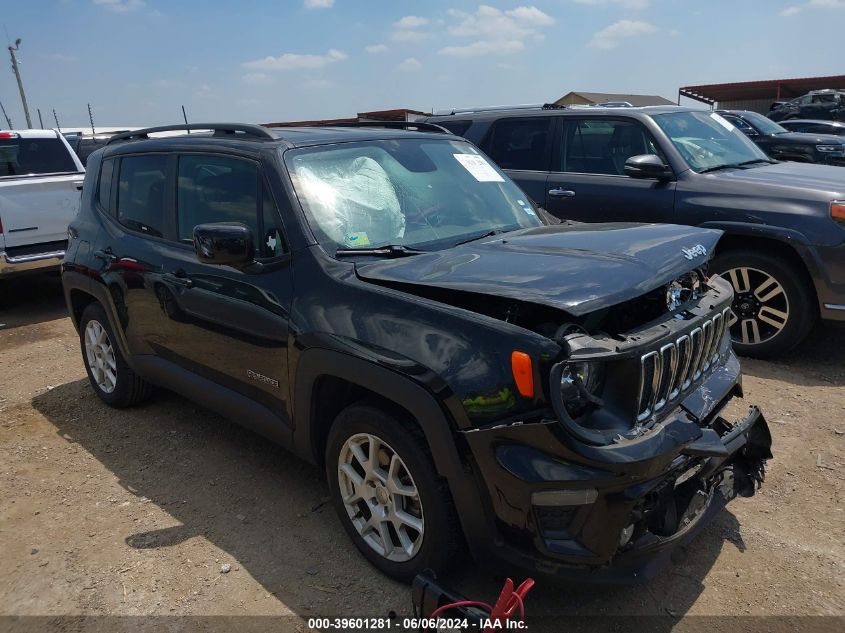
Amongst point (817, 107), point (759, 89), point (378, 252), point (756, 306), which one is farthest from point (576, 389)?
point (759, 89)

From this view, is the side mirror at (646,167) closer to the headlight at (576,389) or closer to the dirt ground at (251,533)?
the dirt ground at (251,533)

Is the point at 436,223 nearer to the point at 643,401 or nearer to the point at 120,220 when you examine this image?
the point at 643,401

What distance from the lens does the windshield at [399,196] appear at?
3.21 m

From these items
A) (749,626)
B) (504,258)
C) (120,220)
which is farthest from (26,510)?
(749,626)

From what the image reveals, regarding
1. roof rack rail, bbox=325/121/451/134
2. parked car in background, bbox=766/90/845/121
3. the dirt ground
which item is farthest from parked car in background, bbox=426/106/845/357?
parked car in background, bbox=766/90/845/121

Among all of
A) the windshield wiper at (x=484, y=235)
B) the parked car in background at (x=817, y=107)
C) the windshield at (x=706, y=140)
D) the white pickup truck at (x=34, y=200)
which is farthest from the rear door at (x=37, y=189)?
the parked car in background at (x=817, y=107)

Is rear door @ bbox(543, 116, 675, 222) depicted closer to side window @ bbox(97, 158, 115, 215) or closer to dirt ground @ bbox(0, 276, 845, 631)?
dirt ground @ bbox(0, 276, 845, 631)

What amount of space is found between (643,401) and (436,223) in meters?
1.47

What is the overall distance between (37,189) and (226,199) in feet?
16.8

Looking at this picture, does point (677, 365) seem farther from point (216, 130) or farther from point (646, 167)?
point (646, 167)

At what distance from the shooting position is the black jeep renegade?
2.28 meters

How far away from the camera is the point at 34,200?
7422 mm

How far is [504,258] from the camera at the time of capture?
2812 millimetres

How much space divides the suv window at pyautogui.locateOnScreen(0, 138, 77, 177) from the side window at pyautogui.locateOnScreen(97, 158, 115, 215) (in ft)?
12.8
